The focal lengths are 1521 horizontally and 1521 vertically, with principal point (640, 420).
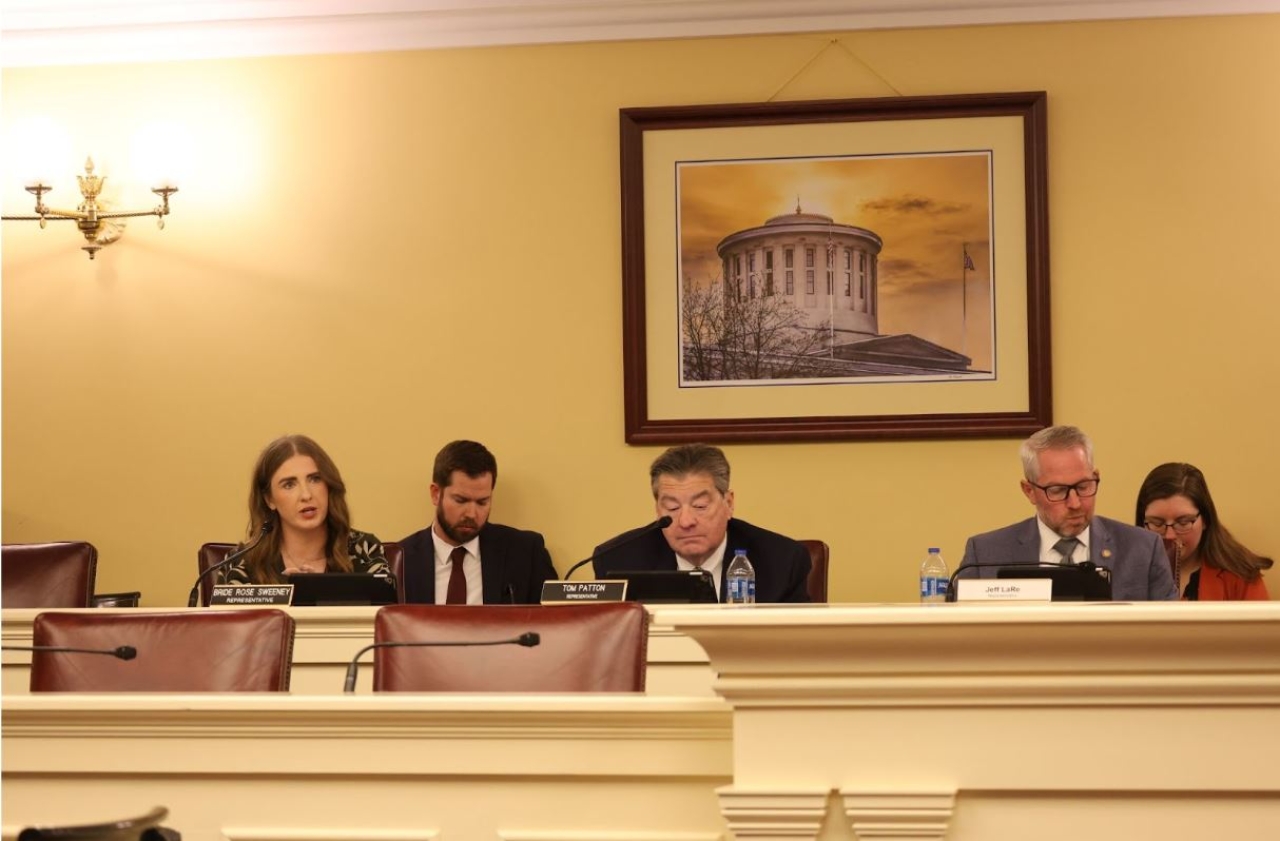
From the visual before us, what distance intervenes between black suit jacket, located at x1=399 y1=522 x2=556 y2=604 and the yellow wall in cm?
27

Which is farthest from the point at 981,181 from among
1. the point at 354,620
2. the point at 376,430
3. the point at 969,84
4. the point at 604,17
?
the point at 354,620

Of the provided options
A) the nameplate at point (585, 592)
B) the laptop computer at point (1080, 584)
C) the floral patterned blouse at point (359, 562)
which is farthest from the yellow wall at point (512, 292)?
the laptop computer at point (1080, 584)

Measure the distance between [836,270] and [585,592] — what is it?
2.36 m

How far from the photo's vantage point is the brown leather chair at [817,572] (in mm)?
4629

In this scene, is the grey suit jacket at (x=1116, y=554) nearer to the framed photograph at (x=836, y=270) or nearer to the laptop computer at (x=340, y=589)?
the framed photograph at (x=836, y=270)

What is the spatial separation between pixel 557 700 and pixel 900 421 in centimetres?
409

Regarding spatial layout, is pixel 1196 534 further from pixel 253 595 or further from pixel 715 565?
pixel 253 595

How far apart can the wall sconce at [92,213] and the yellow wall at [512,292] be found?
8 cm

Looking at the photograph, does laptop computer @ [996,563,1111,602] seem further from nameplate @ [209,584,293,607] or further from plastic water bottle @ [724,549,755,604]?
nameplate @ [209,584,293,607]

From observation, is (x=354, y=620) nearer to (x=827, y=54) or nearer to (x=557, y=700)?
(x=557, y=700)

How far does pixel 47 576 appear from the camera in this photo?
4.44 meters

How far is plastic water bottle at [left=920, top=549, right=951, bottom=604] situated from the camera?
4500 millimetres

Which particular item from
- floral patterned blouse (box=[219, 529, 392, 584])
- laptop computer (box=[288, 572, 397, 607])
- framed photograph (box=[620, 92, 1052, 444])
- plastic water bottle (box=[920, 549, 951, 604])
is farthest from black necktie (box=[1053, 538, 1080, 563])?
floral patterned blouse (box=[219, 529, 392, 584])

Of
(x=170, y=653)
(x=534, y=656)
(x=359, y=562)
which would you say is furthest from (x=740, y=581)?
(x=170, y=653)
